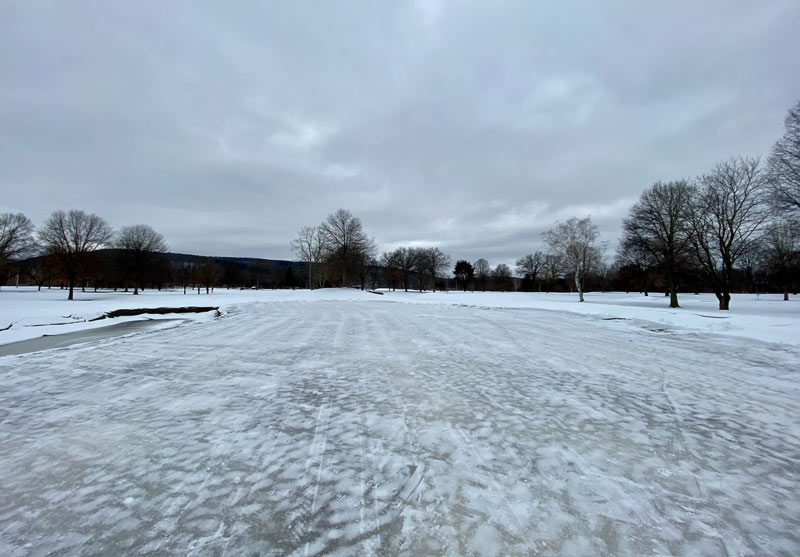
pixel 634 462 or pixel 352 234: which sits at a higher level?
pixel 352 234

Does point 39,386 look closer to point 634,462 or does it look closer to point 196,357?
point 196,357

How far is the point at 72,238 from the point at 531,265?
91887mm

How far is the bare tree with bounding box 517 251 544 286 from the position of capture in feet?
283

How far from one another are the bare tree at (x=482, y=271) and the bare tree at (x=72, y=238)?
84813mm

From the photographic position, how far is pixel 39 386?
512cm

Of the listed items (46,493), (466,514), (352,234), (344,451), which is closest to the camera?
(466,514)

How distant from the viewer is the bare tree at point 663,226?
2512 centimetres

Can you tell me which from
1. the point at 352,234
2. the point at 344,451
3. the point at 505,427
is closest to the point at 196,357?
the point at 344,451

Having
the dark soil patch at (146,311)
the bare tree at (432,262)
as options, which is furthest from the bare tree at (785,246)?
the bare tree at (432,262)

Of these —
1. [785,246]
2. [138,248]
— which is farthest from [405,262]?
[785,246]

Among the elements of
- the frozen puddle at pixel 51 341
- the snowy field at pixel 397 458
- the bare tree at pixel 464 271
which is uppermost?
the bare tree at pixel 464 271

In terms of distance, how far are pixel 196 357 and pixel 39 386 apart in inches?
93.0

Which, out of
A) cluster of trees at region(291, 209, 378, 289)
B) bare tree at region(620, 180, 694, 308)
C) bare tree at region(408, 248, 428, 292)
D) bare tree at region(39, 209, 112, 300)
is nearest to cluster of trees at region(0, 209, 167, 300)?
bare tree at region(39, 209, 112, 300)

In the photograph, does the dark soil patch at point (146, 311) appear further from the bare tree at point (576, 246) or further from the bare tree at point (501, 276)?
the bare tree at point (501, 276)
